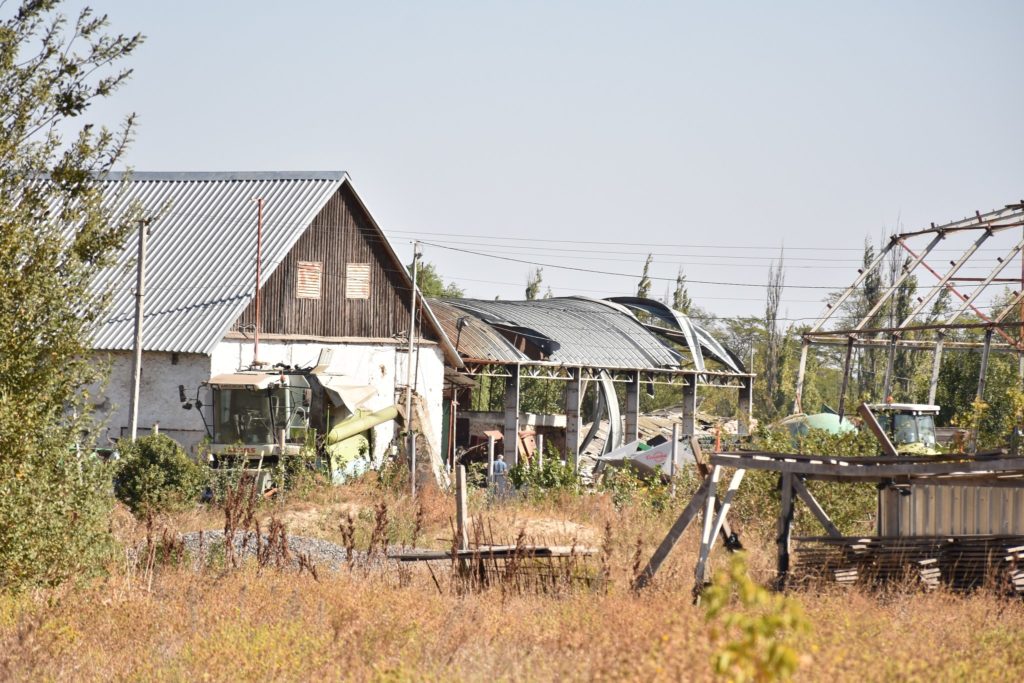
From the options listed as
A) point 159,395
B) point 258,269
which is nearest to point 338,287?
point 258,269

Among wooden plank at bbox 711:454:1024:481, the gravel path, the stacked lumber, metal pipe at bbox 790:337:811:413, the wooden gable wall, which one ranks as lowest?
the gravel path

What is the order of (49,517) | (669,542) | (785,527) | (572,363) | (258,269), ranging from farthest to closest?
(572,363)
(258,269)
(785,527)
(669,542)
(49,517)

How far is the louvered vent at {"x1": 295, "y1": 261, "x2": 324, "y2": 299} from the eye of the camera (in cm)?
3209

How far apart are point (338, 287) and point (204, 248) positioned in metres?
3.56

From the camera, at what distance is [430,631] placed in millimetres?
10172

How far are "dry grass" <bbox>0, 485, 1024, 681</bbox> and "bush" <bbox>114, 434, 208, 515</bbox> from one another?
846 centimetres

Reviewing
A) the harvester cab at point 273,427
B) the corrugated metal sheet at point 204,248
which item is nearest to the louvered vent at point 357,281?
the corrugated metal sheet at point 204,248

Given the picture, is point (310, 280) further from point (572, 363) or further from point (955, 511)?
point (955, 511)

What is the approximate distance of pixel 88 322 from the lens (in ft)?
39.6

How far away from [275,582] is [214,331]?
56.7 feet

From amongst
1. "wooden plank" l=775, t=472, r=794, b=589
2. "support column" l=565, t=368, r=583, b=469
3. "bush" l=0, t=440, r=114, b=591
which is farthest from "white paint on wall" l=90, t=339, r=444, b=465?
"wooden plank" l=775, t=472, r=794, b=589

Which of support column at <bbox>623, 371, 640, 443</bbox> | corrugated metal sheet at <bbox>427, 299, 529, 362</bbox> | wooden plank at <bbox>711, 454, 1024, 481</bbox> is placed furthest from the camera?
support column at <bbox>623, 371, 640, 443</bbox>

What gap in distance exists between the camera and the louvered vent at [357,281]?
33312 mm

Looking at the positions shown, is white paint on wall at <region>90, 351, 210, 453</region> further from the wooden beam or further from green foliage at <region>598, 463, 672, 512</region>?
the wooden beam
